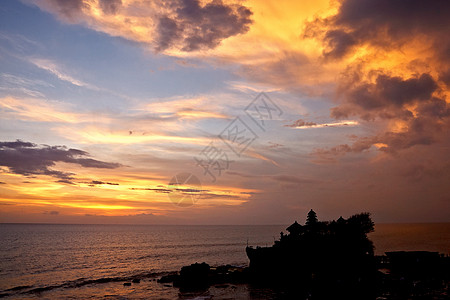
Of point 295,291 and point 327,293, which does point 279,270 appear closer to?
point 295,291

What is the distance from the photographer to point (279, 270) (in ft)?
249

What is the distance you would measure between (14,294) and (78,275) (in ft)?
73.8

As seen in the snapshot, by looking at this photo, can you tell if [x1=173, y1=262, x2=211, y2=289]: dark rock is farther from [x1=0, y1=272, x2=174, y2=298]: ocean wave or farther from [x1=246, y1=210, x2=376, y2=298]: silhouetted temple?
[x1=0, y1=272, x2=174, y2=298]: ocean wave

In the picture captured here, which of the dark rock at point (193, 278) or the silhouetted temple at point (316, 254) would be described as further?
the silhouetted temple at point (316, 254)

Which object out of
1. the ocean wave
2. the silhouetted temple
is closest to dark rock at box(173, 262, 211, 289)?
the silhouetted temple

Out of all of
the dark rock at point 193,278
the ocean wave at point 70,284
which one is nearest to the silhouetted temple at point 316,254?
the dark rock at point 193,278

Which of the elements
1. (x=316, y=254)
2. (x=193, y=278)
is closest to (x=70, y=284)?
(x=193, y=278)

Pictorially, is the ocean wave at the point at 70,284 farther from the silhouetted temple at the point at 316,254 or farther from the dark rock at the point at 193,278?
the silhouetted temple at the point at 316,254

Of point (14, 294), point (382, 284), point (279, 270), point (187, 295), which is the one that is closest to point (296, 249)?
point (279, 270)

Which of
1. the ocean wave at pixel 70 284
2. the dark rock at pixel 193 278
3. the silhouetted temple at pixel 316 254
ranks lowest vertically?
the ocean wave at pixel 70 284

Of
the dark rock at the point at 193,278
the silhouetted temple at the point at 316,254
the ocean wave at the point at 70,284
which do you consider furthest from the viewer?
the silhouetted temple at the point at 316,254

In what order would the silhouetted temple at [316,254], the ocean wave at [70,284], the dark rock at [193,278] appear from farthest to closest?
the silhouetted temple at [316,254]
the dark rock at [193,278]
the ocean wave at [70,284]

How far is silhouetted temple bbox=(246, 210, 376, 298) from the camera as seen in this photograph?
71631mm

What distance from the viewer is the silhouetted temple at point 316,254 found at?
235ft
